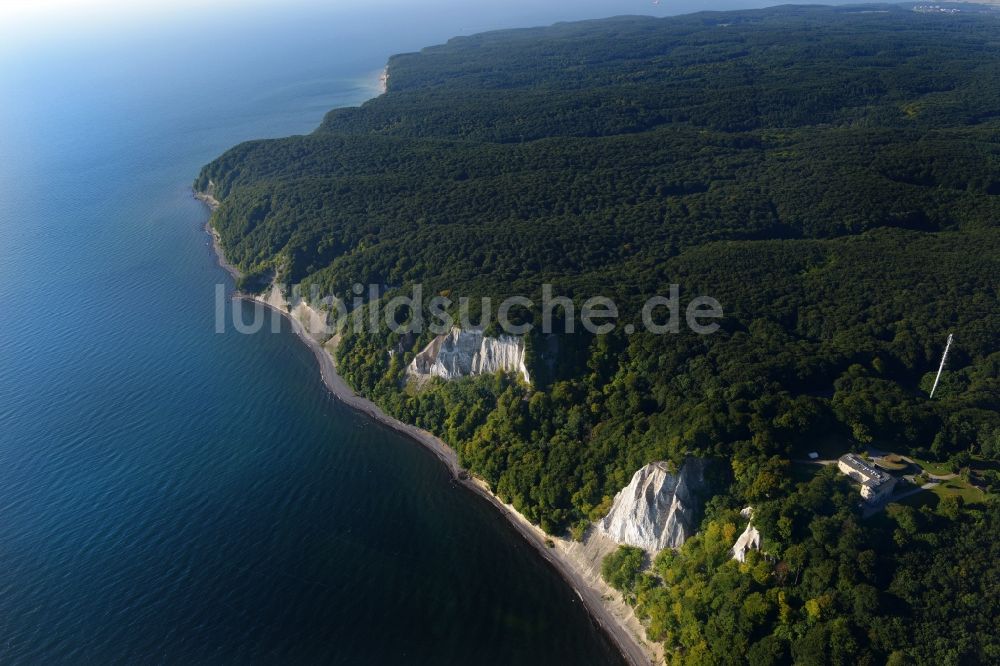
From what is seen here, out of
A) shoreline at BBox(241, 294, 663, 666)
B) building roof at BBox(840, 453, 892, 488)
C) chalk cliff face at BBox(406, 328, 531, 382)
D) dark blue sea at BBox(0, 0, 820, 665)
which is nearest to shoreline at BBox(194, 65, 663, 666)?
shoreline at BBox(241, 294, 663, 666)

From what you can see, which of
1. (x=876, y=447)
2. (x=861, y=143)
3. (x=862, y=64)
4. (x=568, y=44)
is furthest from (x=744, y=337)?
(x=568, y=44)

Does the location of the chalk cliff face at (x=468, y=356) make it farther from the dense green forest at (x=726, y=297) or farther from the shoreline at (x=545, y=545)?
the shoreline at (x=545, y=545)

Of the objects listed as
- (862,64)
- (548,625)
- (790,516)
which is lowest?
(548,625)

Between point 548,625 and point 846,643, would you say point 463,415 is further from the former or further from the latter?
point 846,643

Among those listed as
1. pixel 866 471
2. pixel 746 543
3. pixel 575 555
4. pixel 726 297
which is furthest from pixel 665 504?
pixel 726 297

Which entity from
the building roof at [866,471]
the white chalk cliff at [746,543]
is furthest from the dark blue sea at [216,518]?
the building roof at [866,471]

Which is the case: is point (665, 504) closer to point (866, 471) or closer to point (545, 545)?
point (545, 545)
